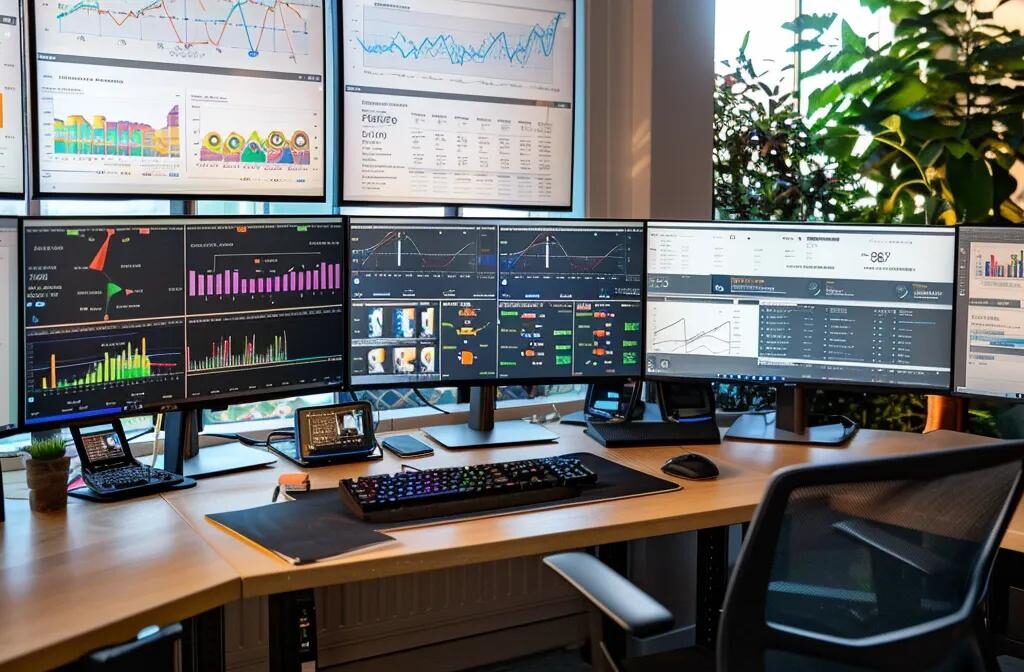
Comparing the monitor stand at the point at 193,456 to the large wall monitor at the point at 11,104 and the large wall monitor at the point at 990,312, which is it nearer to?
the large wall monitor at the point at 11,104

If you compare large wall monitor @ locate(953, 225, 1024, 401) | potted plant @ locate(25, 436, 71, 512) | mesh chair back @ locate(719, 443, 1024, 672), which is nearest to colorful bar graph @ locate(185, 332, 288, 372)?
potted plant @ locate(25, 436, 71, 512)

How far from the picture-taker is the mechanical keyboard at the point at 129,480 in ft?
6.88

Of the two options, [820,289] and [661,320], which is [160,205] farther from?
[820,289]

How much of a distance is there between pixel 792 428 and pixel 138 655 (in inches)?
64.6

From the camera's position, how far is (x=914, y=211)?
3.45 m

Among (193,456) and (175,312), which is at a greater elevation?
(175,312)

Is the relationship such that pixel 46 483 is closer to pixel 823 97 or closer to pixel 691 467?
pixel 691 467

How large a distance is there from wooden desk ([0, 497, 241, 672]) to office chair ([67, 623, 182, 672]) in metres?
0.02

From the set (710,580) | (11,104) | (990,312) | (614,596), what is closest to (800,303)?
(990,312)

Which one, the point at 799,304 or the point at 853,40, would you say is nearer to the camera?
the point at 799,304

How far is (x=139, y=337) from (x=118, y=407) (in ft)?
0.47

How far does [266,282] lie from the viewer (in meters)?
2.33

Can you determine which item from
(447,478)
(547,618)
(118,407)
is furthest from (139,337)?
(547,618)

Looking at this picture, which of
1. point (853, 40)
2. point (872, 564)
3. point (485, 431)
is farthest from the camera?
point (853, 40)
